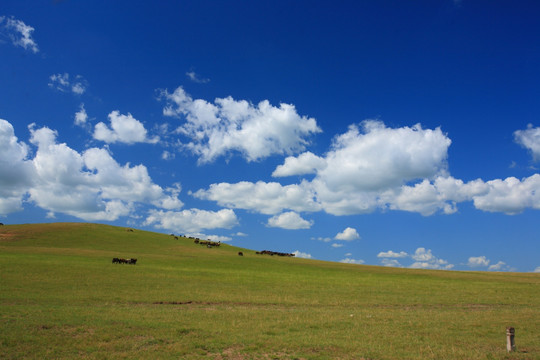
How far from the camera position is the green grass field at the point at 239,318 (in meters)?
15.1

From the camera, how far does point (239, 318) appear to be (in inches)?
890

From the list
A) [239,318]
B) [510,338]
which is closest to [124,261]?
[239,318]

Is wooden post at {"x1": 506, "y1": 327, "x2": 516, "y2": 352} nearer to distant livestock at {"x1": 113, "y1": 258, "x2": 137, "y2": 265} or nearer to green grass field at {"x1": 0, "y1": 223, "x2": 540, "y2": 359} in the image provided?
green grass field at {"x1": 0, "y1": 223, "x2": 540, "y2": 359}

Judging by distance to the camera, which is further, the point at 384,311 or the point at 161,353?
the point at 384,311

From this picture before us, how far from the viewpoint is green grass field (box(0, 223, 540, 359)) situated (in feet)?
A: 49.7

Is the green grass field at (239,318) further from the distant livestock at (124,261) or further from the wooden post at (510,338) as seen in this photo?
the distant livestock at (124,261)

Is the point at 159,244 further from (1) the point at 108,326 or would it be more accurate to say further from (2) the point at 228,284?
(1) the point at 108,326

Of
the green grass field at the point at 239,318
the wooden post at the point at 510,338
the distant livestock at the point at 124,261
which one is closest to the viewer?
the green grass field at the point at 239,318

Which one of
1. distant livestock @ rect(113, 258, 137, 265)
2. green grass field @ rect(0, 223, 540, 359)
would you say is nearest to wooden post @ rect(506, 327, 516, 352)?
green grass field @ rect(0, 223, 540, 359)

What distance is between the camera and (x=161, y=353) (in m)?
14.4

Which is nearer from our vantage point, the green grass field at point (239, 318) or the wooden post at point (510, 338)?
the green grass field at point (239, 318)

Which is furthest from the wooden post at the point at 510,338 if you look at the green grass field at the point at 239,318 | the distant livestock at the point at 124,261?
the distant livestock at the point at 124,261

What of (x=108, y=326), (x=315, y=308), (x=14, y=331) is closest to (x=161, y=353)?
(x=108, y=326)

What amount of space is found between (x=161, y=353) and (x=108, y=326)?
217 inches
